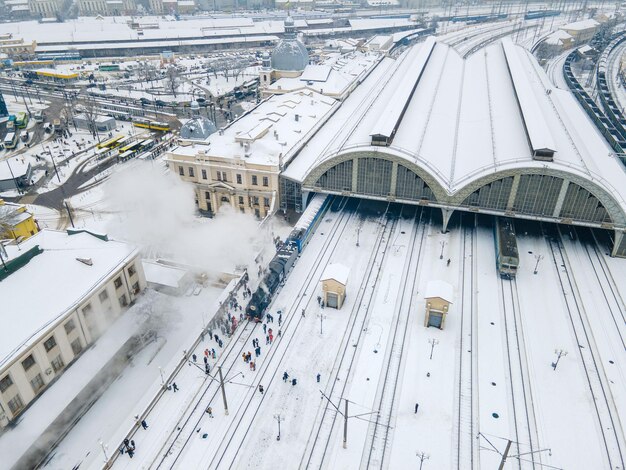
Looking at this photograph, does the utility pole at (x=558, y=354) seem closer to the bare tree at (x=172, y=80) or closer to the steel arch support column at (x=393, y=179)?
the steel arch support column at (x=393, y=179)

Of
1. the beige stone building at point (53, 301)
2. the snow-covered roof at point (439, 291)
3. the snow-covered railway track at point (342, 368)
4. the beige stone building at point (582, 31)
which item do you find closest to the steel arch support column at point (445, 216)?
the snow-covered railway track at point (342, 368)

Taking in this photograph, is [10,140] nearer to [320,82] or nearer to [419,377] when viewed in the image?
[320,82]

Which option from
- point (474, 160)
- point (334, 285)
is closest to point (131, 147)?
point (334, 285)

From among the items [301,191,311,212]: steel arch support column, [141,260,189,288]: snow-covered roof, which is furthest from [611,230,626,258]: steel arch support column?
[141,260,189,288]: snow-covered roof

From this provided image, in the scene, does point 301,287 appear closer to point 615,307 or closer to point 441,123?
point 615,307

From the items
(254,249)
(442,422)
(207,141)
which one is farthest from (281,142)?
(442,422)
